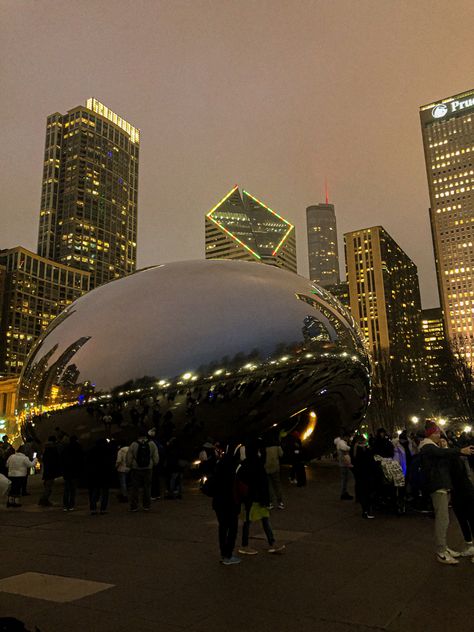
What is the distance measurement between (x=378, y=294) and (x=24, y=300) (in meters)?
106

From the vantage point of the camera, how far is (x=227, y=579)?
5.04 m

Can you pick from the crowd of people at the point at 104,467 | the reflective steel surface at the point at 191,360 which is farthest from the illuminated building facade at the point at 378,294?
the crowd of people at the point at 104,467

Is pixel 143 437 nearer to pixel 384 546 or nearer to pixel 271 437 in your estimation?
pixel 271 437

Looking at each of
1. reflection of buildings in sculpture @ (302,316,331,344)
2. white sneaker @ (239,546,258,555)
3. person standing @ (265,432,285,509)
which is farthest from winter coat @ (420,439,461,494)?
reflection of buildings in sculpture @ (302,316,331,344)

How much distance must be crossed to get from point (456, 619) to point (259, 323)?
7.30 m

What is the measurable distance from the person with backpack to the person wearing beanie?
17.3 ft

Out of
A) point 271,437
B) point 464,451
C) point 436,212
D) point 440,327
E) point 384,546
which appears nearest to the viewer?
point 464,451

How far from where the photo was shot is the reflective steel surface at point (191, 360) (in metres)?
10.4

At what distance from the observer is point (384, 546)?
638 centimetres

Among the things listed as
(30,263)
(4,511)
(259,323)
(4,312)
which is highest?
(30,263)

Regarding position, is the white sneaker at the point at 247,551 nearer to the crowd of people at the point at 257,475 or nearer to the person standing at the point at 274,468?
the crowd of people at the point at 257,475

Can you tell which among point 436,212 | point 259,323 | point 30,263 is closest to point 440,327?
point 436,212

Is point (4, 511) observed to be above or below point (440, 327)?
below

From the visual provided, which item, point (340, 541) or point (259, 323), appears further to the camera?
point (259, 323)
